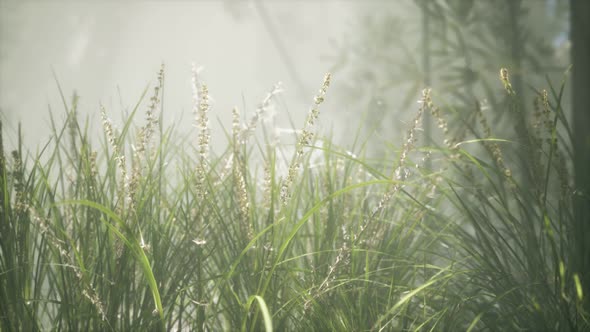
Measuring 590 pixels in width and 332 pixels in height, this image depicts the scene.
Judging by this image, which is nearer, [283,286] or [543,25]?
[283,286]

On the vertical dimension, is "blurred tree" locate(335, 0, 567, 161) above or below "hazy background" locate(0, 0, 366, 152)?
below

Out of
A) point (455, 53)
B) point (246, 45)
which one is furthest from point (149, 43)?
point (455, 53)

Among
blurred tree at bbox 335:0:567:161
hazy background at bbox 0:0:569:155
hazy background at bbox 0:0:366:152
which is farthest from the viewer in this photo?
hazy background at bbox 0:0:366:152

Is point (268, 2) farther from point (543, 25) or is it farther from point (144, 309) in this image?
point (144, 309)

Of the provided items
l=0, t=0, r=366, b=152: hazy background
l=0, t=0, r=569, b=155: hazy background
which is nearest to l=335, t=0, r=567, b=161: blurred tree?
l=0, t=0, r=569, b=155: hazy background

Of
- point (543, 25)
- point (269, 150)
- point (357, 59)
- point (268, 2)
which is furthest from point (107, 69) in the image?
point (269, 150)

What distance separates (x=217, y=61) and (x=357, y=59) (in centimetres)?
777

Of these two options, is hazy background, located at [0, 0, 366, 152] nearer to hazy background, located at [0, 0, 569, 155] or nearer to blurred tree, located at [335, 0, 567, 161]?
hazy background, located at [0, 0, 569, 155]

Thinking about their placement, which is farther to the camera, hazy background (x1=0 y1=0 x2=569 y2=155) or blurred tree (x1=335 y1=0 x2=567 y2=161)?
hazy background (x1=0 y1=0 x2=569 y2=155)

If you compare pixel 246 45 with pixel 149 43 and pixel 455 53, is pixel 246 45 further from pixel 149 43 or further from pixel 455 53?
pixel 455 53

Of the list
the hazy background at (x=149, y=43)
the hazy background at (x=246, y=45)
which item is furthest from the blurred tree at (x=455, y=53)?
the hazy background at (x=149, y=43)

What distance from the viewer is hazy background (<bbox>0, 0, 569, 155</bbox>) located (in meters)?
3.57

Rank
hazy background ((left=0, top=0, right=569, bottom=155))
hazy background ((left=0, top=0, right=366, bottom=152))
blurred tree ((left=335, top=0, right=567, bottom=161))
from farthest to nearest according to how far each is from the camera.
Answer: hazy background ((left=0, top=0, right=366, bottom=152))
hazy background ((left=0, top=0, right=569, bottom=155))
blurred tree ((left=335, top=0, right=567, bottom=161))

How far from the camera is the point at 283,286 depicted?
2.13 feet
